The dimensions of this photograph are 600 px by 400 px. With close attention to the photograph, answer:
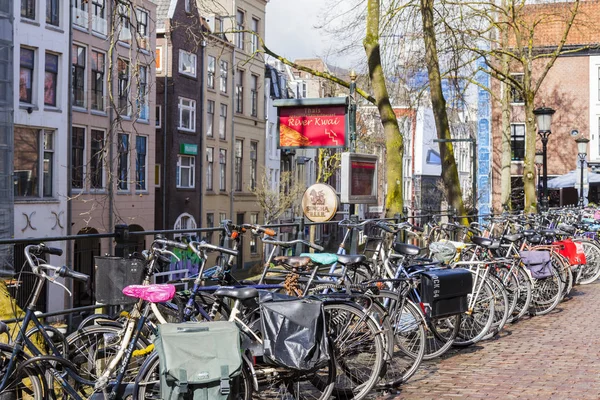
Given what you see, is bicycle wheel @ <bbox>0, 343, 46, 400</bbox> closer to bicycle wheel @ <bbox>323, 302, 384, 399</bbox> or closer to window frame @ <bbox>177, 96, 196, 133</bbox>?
bicycle wheel @ <bbox>323, 302, 384, 399</bbox>

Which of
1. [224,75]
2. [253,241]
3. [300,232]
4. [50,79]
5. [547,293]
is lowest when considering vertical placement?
[253,241]

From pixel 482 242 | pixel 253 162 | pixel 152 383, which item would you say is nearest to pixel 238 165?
pixel 253 162

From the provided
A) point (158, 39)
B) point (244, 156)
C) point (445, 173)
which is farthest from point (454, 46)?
point (244, 156)

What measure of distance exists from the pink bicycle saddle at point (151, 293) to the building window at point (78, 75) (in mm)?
28711

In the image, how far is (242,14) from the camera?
4894 centimetres

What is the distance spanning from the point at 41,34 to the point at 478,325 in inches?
990

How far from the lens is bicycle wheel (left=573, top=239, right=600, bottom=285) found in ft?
49.7

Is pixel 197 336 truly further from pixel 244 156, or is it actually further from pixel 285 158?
pixel 285 158

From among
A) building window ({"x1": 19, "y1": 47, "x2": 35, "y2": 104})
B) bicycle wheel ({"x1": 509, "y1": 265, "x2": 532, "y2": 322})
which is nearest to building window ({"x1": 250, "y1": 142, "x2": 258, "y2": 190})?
building window ({"x1": 19, "y1": 47, "x2": 35, "y2": 104})

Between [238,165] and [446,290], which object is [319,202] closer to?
[446,290]

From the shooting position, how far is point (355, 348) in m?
6.20

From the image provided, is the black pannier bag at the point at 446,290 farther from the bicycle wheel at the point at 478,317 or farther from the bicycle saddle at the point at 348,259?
the bicycle saddle at the point at 348,259

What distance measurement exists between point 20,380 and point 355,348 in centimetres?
243

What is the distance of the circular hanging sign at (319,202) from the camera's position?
12555 mm
